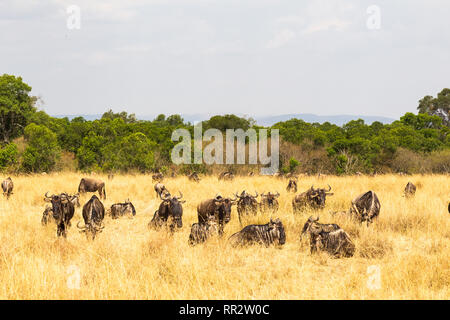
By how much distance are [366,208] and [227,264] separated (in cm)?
423

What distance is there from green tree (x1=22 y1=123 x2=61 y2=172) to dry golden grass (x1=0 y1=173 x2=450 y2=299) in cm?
1200

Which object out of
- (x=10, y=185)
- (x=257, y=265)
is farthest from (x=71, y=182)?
(x=257, y=265)

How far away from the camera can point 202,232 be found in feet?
25.6

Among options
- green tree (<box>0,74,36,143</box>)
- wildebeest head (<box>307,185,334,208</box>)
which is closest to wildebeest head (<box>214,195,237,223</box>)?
wildebeest head (<box>307,185,334,208</box>)

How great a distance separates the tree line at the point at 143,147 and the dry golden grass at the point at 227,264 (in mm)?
→ 12249

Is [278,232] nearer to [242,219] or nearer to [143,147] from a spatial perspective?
[242,219]

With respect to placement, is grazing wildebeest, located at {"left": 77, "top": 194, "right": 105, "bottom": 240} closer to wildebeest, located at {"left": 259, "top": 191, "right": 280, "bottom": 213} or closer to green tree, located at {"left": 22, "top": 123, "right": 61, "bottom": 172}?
wildebeest, located at {"left": 259, "top": 191, "right": 280, "bottom": 213}

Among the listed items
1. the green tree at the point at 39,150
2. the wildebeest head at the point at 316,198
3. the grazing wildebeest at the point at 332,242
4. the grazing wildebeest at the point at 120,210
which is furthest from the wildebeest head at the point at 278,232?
the green tree at the point at 39,150

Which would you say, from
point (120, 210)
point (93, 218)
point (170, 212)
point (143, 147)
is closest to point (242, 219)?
point (170, 212)

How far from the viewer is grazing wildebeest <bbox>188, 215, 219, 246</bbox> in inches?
→ 304

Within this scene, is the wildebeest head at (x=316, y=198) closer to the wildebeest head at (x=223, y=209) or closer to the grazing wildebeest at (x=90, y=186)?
the wildebeest head at (x=223, y=209)

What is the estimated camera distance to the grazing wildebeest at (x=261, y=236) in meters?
7.64
